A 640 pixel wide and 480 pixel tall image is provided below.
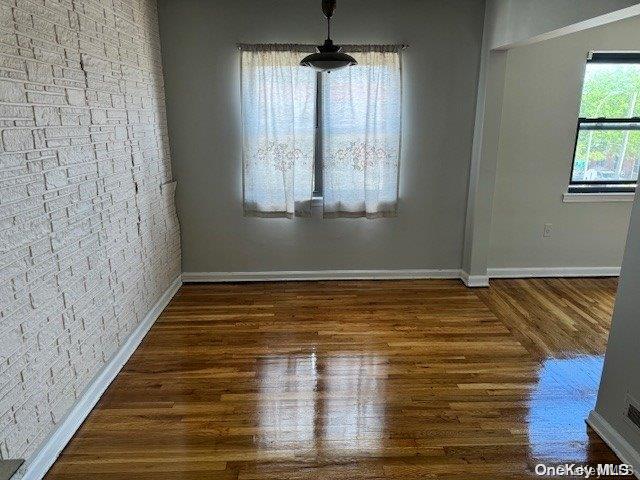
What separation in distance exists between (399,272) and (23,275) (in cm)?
318

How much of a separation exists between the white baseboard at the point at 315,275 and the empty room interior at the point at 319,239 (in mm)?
28

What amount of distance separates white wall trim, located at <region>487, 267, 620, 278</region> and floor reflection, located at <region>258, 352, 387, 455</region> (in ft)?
6.98

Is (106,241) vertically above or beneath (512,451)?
above

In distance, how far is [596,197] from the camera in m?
4.10

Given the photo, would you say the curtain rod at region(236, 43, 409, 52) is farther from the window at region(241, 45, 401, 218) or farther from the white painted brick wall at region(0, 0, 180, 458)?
the white painted brick wall at region(0, 0, 180, 458)

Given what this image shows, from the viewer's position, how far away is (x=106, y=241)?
2553 mm

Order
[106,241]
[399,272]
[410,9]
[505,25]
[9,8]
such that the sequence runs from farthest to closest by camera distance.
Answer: [399,272] < [410,9] < [505,25] < [106,241] < [9,8]

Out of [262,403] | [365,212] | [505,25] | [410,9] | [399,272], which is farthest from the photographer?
[399,272]

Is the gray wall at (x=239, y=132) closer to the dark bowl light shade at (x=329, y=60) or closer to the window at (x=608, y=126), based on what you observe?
the window at (x=608, y=126)

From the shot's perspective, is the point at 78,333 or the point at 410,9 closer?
the point at 78,333

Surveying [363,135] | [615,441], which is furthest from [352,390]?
[363,135]

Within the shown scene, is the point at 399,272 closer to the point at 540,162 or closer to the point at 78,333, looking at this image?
the point at 540,162

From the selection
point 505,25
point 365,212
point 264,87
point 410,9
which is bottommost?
point 365,212

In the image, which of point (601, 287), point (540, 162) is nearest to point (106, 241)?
point (540, 162)
